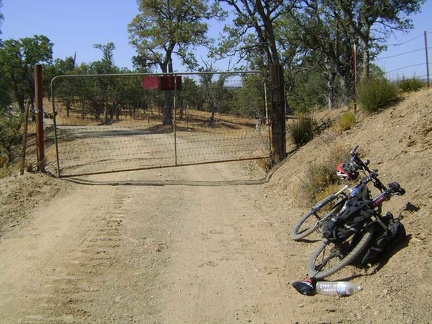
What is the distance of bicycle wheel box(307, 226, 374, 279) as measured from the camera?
14.6ft

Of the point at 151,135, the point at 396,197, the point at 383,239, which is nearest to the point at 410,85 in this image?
the point at 396,197

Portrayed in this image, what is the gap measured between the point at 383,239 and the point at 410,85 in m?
6.57

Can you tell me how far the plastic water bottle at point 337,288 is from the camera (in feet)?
13.6

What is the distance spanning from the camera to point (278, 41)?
25.0 meters

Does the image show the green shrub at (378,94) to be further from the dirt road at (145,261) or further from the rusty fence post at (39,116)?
the rusty fence post at (39,116)

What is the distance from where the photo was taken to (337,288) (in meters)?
4.23

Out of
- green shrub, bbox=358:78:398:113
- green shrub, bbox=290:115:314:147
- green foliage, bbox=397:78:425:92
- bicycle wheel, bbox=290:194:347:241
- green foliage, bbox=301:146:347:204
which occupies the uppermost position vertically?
green foliage, bbox=397:78:425:92

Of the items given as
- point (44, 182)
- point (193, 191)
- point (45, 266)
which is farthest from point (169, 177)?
point (45, 266)

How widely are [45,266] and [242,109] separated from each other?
3377 centimetres

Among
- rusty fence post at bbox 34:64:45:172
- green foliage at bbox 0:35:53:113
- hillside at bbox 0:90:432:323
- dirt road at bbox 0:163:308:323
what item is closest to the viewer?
hillside at bbox 0:90:432:323

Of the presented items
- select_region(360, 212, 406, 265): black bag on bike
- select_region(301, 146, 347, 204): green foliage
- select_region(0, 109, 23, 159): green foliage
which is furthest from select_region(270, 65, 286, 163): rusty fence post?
select_region(0, 109, 23, 159): green foliage

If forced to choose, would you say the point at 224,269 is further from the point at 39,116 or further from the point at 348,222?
the point at 39,116

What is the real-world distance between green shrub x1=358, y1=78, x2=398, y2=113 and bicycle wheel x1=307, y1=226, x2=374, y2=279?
5.09m

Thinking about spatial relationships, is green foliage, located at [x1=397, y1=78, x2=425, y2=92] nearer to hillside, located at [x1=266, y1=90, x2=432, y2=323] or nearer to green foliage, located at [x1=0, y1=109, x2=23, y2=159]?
hillside, located at [x1=266, y1=90, x2=432, y2=323]
